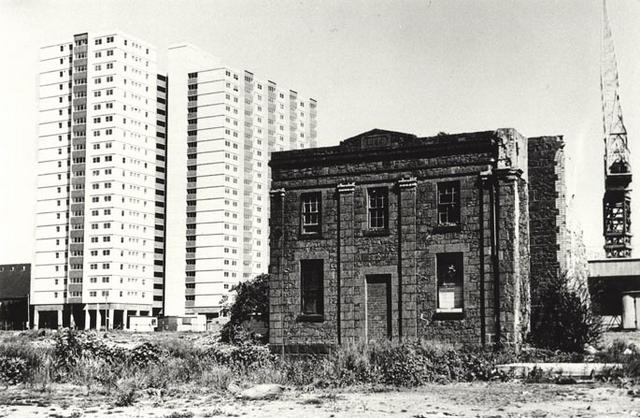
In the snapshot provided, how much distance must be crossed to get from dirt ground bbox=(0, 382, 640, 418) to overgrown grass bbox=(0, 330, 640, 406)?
3.88 feet

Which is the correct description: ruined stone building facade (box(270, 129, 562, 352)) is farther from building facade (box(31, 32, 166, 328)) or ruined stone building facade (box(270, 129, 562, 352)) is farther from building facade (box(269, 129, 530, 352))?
building facade (box(31, 32, 166, 328))

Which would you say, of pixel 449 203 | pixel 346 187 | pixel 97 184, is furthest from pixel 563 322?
pixel 97 184

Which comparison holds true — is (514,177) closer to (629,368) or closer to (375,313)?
(375,313)

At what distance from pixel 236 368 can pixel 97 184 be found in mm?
89926

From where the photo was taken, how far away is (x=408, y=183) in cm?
3169

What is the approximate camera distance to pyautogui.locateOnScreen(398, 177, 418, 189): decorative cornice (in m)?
31.6

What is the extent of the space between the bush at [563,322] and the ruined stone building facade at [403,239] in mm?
752

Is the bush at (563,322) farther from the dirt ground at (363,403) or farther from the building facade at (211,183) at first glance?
the building facade at (211,183)

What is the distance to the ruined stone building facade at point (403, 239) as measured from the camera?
98.4 ft

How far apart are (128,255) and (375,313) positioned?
268 ft

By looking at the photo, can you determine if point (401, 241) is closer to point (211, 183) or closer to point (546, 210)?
point (546, 210)

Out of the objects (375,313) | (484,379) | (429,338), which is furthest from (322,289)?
(484,379)

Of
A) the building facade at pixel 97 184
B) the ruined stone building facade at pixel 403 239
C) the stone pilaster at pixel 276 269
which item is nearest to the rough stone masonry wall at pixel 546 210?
the ruined stone building facade at pixel 403 239

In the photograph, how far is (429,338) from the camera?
3033 centimetres
